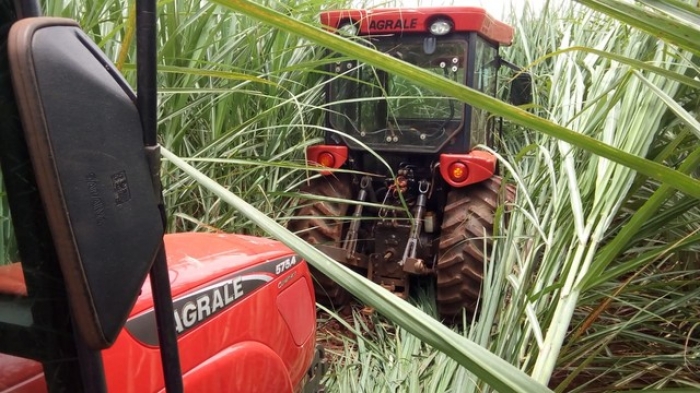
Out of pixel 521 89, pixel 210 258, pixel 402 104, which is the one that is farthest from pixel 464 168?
pixel 210 258

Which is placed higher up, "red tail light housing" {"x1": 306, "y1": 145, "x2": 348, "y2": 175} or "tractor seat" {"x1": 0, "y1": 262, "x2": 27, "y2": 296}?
"tractor seat" {"x1": 0, "y1": 262, "x2": 27, "y2": 296}

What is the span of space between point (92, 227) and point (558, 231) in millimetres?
1031

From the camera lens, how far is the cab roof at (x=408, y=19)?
253cm

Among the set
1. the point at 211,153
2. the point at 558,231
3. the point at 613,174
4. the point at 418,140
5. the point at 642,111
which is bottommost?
the point at 418,140

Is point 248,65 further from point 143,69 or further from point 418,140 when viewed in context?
point 143,69

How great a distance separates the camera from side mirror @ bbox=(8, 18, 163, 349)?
1.31ft

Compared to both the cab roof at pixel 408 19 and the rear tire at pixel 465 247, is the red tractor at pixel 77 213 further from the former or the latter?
the cab roof at pixel 408 19

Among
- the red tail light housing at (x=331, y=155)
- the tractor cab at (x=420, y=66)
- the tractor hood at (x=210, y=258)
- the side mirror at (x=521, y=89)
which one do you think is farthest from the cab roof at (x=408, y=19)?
the tractor hood at (x=210, y=258)

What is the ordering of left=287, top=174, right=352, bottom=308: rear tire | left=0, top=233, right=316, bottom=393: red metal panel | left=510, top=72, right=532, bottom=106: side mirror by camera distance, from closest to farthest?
left=0, top=233, right=316, bottom=393: red metal panel < left=287, top=174, right=352, bottom=308: rear tire < left=510, top=72, right=532, bottom=106: side mirror

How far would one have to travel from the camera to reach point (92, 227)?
421 millimetres

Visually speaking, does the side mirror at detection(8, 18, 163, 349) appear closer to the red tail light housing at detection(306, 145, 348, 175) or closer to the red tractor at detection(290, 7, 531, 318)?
the red tractor at detection(290, 7, 531, 318)

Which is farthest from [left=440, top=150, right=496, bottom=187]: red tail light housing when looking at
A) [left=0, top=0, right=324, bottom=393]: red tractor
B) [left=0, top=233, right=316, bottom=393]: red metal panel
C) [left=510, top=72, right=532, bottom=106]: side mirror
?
[left=0, top=0, right=324, bottom=393]: red tractor

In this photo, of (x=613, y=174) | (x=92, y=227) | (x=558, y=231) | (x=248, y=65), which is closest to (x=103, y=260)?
(x=92, y=227)

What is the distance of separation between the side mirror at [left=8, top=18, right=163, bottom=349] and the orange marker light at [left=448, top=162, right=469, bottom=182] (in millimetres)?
2223
